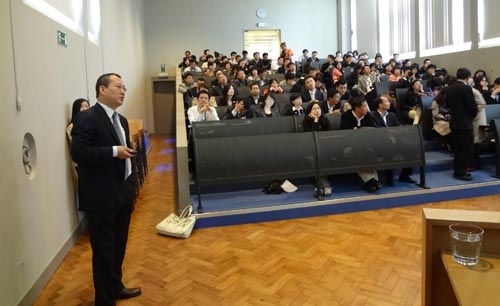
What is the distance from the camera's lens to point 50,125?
310 cm

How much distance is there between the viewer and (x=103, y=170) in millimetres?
2244

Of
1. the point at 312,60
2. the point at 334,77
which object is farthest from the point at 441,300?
the point at 312,60

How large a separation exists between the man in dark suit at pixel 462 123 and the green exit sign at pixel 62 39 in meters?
4.19

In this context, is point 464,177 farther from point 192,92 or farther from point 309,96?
point 192,92

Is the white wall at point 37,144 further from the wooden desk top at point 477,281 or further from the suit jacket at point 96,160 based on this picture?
the wooden desk top at point 477,281

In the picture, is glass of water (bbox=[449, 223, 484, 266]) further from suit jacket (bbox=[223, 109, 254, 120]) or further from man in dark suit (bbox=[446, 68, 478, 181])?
suit jacket (bbox=[223, 109, 254, 120])

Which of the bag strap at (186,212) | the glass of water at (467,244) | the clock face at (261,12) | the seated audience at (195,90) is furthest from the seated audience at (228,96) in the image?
the clock face at (261,12)

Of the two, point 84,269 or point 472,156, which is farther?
point 472,156

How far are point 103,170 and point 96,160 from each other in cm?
9

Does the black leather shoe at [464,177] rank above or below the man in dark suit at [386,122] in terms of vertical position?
below

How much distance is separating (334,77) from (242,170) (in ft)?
17.6

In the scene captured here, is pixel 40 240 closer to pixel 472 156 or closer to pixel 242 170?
pixel 242 170

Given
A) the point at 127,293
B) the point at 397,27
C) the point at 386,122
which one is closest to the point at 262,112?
the point at 386,122

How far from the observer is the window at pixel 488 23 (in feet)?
24.0
